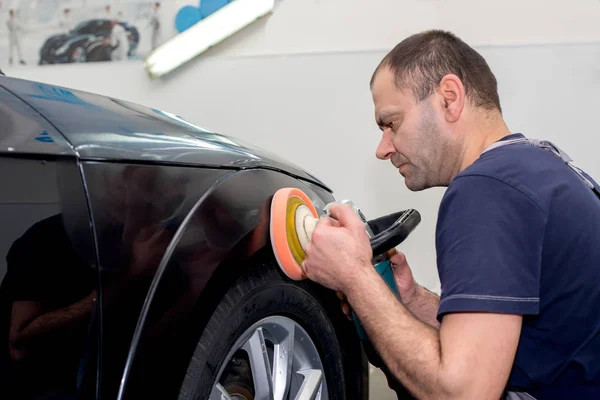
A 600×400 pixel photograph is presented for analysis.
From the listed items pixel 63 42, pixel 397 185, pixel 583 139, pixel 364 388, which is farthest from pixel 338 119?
pixel 364 388

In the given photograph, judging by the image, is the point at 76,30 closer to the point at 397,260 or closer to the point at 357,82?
the point at 357,82

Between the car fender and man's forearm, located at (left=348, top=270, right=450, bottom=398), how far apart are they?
0.81ft

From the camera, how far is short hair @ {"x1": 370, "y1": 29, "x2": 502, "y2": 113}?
1.42 meters

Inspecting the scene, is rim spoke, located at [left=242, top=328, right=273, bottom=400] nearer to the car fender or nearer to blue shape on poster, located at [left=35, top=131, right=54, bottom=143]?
the car fender

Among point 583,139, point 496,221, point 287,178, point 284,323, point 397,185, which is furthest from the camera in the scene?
point 397,185

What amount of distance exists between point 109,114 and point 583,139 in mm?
3094

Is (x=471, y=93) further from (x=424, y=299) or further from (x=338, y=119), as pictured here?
(x=338, y=119)

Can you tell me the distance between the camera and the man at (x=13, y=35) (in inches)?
184

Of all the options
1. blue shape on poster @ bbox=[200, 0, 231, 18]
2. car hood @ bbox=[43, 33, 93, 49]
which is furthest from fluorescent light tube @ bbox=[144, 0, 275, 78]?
car hood @ bbox=[43, 33, 93, 49]

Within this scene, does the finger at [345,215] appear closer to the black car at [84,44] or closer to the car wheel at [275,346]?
the car wheel at [275,346]

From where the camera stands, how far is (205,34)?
162 inches

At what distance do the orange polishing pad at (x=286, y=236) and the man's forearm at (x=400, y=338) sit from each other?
15cm

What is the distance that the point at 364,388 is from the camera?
1.74m

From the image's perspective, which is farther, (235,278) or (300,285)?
(300,285)
